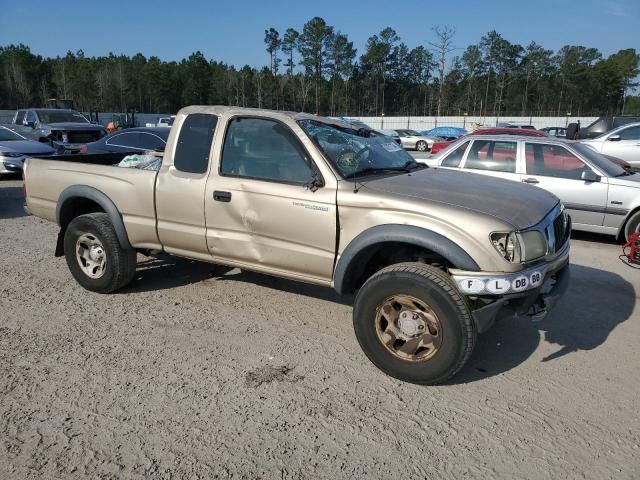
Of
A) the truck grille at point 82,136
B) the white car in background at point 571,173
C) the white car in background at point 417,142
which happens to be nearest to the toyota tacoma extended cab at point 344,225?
the white car in background at point 571,173

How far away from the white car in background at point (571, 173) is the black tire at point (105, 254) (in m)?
4.65

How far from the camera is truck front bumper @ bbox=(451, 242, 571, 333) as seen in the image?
3176mm

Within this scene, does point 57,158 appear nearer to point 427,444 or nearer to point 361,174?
point 361,174

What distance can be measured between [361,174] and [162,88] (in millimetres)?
77156

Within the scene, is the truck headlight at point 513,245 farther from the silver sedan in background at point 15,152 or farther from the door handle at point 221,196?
the silver sedan in background at point 15,152

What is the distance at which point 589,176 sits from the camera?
23.7 feet

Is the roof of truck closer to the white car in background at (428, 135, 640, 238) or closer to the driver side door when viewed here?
the driver side door

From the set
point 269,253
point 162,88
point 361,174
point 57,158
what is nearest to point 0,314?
point 57,158

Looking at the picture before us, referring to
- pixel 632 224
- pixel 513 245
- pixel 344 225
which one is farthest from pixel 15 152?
pixel 632 224

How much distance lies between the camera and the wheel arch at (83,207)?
4801mm

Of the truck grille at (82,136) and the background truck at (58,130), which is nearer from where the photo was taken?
the background truck at (58,130)

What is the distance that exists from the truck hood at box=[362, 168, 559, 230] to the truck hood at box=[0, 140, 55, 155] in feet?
37.8

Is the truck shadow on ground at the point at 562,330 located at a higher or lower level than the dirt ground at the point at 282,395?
higher

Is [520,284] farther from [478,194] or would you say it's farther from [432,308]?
[478,194]
